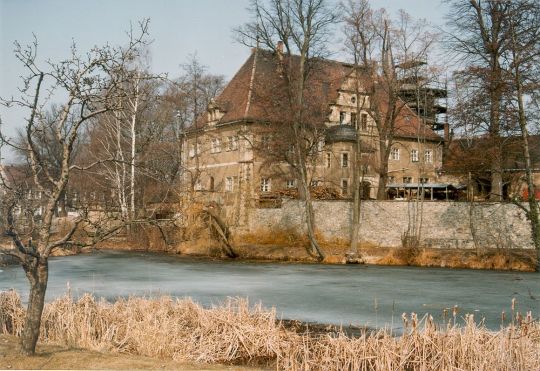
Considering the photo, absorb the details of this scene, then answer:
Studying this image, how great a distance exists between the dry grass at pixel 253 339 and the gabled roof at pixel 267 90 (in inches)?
998

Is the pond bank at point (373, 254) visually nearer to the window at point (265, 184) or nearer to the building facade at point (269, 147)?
the building facade at point (269, 147)

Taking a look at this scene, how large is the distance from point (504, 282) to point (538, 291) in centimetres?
248

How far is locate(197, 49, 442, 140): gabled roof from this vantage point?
3697 cm

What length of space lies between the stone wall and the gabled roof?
577cm

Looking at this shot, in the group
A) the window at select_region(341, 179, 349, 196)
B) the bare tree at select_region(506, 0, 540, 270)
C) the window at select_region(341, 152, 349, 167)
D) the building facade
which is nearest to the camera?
the bare tree at select_region(506, 0, 540, 270)

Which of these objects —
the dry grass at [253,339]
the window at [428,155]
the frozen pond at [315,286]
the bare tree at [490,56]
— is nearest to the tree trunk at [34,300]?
the dry grass at [253,339]

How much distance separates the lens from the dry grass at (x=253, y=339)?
8.71 m

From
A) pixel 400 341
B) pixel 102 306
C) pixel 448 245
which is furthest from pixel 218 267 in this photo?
pixel 400 341

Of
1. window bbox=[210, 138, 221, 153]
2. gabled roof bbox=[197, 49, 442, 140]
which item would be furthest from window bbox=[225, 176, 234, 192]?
gabled roof bbox=[197, 49, 442, 140]

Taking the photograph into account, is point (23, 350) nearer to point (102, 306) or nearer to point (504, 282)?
point (102, 306)

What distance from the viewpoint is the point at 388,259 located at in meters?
31.2

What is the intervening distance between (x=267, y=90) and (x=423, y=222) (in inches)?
451

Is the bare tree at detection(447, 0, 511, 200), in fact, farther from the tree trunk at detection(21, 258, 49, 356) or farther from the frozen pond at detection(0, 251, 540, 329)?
the tree trunk at detection(21, 258, 49, 356)

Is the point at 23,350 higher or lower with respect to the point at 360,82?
lower
